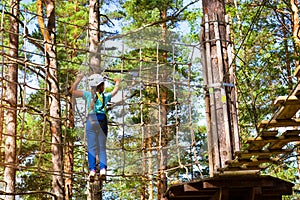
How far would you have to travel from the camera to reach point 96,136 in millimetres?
3352

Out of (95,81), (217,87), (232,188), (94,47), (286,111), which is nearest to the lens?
(286,111)

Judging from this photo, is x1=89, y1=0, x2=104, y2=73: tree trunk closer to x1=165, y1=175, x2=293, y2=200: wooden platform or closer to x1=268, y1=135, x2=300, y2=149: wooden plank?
x1=165, y1=175, x2=293, y2=200: wooden platform

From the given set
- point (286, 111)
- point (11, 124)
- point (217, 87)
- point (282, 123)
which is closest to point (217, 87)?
point (217, 87)

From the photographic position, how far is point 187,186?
266cm

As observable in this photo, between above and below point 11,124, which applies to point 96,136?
below

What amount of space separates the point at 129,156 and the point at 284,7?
4611mm

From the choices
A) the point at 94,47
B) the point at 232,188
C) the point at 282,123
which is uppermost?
the point at 94,47

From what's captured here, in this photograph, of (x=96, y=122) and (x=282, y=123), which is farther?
(x=96, y=122)

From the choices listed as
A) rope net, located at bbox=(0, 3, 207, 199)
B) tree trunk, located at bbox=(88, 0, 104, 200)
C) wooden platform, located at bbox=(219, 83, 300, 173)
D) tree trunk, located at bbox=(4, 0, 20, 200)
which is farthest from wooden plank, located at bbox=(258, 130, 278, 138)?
tree trunk, located at bbox=(4, 0, 20, 200)

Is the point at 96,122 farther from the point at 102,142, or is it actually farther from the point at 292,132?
the point at 292,132

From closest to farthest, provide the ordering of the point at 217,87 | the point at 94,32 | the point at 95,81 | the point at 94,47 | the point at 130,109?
the point at 217,87 → the point at 95,81 → the point at 94,47 → the point at 94,32 → the point at 130,109

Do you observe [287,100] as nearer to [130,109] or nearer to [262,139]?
[262,139]

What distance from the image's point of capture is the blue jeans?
3.32 metres

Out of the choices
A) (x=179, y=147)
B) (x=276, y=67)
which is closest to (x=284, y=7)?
(x=276, y=67)
